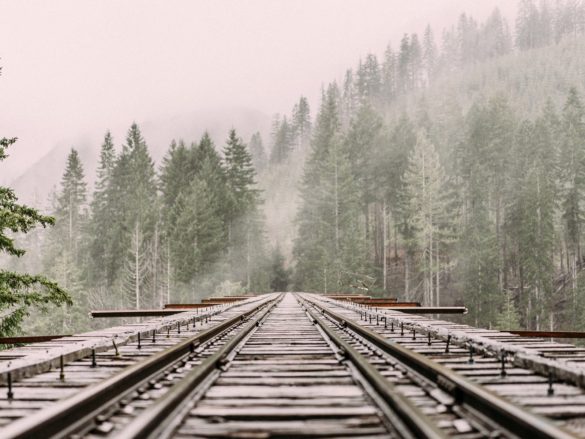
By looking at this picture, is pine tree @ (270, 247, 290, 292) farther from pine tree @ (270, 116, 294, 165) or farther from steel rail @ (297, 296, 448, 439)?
pine tree @ (270, 116, 294, 165)

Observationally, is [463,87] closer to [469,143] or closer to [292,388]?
[469,143]

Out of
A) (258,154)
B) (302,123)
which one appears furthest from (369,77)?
(258,154)

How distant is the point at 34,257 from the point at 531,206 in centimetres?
9671

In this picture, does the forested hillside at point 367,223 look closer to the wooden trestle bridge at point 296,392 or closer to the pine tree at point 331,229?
the pine tree at point 331,229

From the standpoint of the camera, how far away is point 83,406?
3527mm

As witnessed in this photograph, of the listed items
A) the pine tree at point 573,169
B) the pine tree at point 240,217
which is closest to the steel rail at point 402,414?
the pine tree at point 240,217

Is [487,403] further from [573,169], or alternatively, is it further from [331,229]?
[573,169]

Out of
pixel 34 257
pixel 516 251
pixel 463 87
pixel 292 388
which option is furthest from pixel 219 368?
pixel 463 87

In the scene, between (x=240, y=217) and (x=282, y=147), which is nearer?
(x=240, y=217)

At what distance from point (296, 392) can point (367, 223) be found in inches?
2262

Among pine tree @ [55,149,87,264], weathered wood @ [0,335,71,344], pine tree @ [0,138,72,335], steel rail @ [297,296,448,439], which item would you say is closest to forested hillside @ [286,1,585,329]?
pine tree @ [55,149,87,264]

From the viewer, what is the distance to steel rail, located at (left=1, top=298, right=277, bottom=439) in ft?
9.57

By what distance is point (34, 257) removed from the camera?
10700cm

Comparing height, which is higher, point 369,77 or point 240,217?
point 369,77
